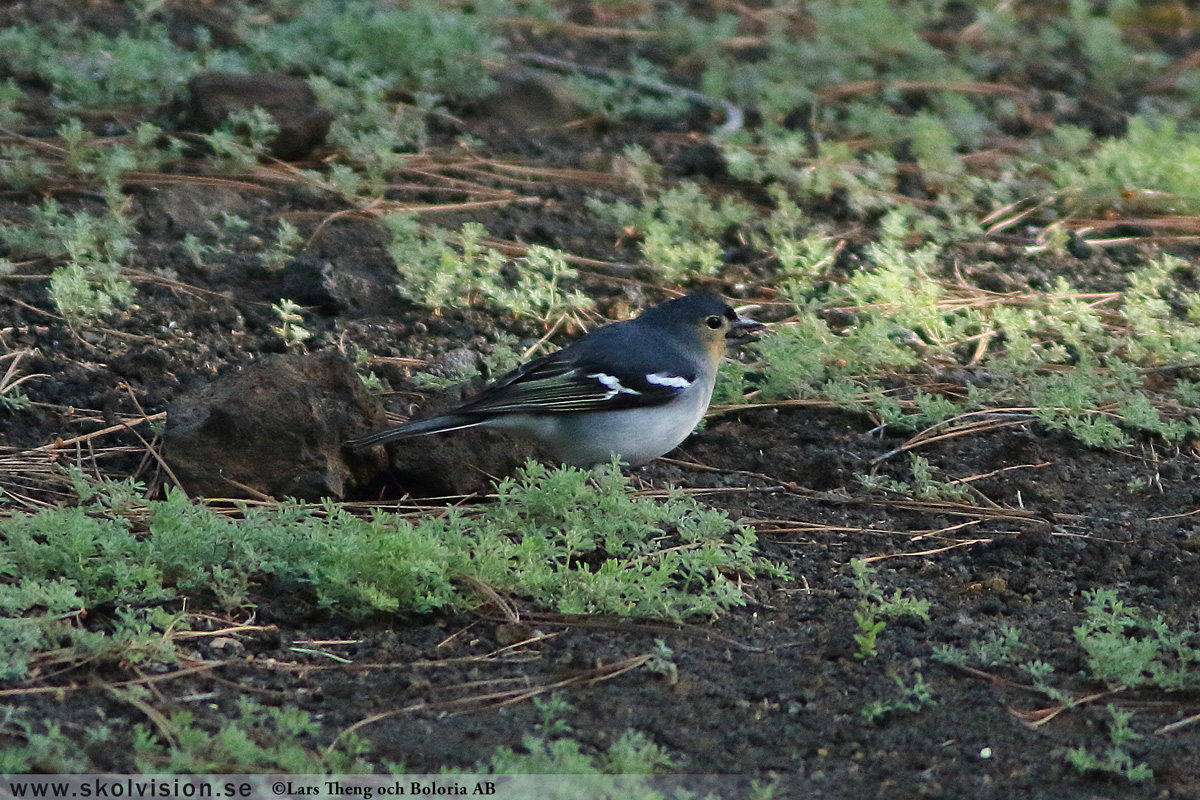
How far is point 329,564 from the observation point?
3.97 metres

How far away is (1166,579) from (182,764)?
3.03 metres

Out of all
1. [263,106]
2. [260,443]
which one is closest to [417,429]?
[260,443]

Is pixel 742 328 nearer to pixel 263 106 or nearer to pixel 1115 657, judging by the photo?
pixel 1115 657

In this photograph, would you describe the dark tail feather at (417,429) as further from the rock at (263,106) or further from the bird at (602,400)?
the rock at (263,106)

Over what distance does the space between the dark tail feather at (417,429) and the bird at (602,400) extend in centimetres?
1

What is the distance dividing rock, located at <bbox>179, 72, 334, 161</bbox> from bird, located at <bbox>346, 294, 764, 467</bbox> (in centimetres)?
278

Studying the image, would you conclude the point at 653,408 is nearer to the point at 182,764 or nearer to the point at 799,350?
the point at 799,350

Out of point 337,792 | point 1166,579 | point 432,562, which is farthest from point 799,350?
point 337,792

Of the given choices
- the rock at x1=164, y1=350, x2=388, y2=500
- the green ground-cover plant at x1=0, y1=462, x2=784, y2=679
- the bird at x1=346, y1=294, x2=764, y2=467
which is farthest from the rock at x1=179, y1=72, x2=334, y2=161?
the green ground-cover plant at x1=0, y1=462, x2=784, y2=679

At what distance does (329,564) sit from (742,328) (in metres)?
2.46

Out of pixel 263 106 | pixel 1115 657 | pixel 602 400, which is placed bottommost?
pixel 1115 657

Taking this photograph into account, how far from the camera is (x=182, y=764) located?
293 centimetres

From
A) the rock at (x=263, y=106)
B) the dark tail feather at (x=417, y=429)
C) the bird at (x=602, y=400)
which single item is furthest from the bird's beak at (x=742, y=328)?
the rock at (x=263, y=106)

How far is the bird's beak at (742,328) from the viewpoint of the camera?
5809 millimetres
